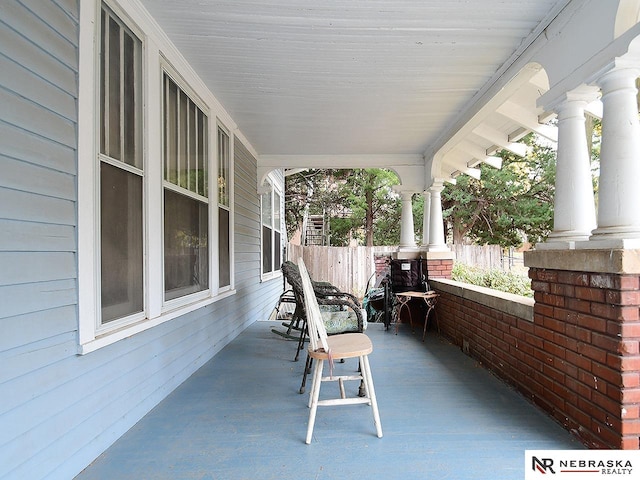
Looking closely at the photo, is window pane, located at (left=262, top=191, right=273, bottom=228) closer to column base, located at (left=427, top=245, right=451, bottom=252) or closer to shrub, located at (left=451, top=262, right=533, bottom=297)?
column base, located at (left=427, top=245, right=451, bottom=252)

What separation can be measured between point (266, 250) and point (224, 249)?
2657 millimetres

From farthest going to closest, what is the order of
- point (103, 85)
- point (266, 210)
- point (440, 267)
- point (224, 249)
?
point (266, 210) → point (440, 267) → point (224, 249) → point (103, 85)

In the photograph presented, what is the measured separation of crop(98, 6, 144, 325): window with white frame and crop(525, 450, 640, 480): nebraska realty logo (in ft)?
7.42

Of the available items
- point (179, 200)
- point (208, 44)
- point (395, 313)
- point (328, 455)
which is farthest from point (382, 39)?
point (395, 313)

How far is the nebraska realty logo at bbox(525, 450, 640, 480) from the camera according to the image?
5.35 feet

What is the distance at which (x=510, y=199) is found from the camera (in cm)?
1156

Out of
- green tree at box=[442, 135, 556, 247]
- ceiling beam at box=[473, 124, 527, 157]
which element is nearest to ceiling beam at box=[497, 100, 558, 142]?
ceiling beam at box=[473, 124, 527, 157]

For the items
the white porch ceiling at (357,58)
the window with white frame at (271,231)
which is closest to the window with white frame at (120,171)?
the white porch ceiling at (357,58)

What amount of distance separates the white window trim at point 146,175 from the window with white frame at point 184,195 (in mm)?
103

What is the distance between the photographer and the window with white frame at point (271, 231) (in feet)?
Answer: 21.1

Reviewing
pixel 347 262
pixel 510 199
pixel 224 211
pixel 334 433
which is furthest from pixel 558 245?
pixel 510 199

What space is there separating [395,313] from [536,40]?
13.8 ft

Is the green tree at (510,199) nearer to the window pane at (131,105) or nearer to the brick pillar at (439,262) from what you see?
the brick pillar at (439,262)

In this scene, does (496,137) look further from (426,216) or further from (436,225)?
(426,216)
